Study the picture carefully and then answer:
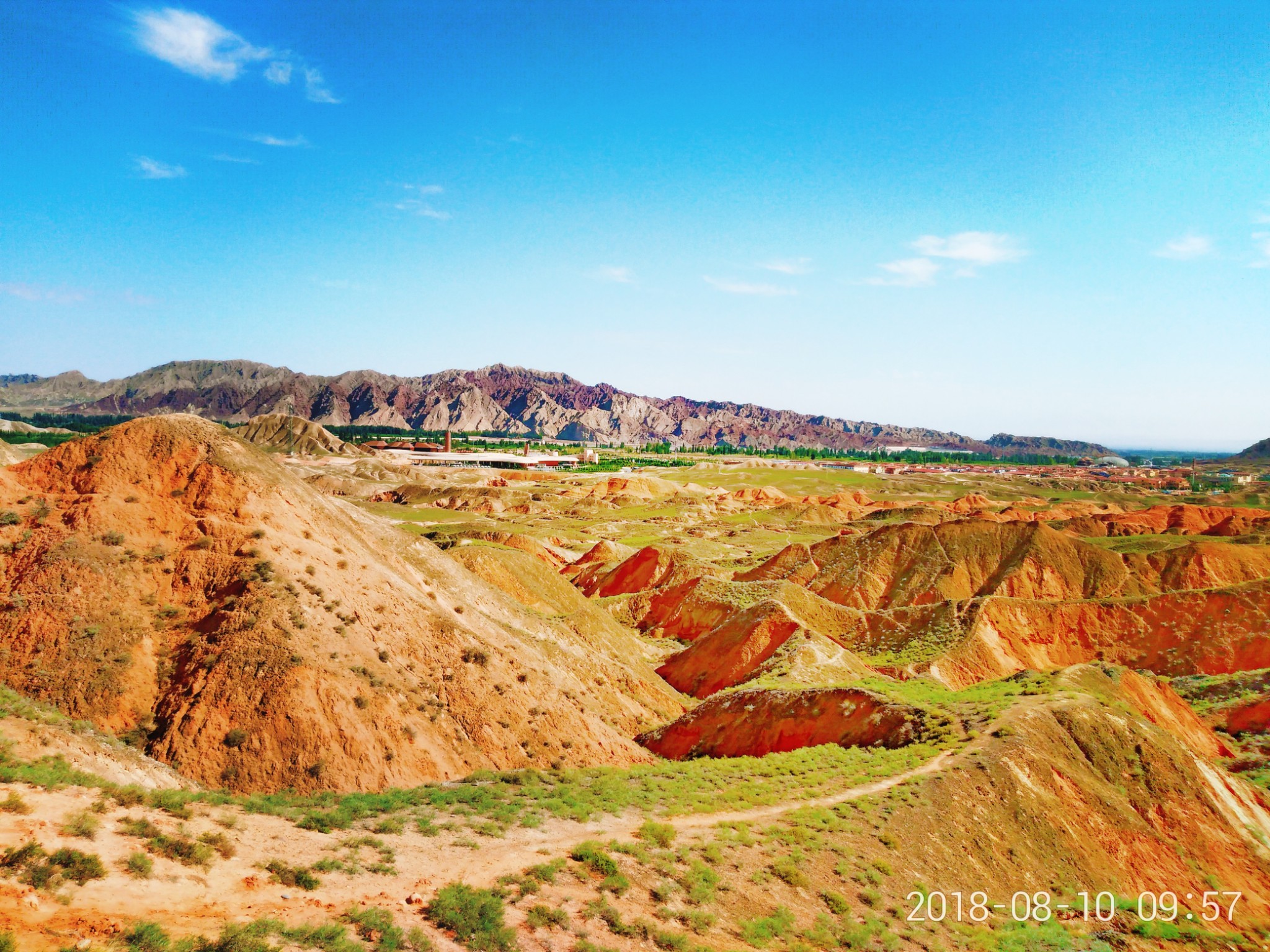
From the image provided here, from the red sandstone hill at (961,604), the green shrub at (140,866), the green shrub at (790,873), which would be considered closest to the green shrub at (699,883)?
the green shrub at (790,873)

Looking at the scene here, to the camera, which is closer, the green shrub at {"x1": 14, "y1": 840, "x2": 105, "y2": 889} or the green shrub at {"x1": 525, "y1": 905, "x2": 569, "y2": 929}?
the green shrub at {"x1": 14, "y1": 840, "x2": 105, "y2": 889}

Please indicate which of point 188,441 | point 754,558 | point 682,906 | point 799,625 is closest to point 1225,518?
point 754,558

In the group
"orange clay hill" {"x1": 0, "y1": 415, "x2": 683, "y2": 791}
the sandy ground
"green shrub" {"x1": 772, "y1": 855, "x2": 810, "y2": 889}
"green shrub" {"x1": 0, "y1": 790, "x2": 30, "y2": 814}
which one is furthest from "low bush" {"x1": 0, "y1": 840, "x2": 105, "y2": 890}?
"green shrub" {"x1": 772, "y1": 855, "x2": 810, "y2": 889}

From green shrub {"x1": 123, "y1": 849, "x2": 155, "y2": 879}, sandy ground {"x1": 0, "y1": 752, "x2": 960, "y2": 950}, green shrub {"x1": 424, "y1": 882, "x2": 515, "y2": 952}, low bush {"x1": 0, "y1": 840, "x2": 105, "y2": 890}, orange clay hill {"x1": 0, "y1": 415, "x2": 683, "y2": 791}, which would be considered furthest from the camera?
orange clay hill {"x1": 0, "y1": 415, "x2": 683, "y2": 791}

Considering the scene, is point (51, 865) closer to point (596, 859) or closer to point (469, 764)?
point (596, 859)

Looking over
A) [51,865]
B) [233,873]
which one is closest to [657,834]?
[233,873]

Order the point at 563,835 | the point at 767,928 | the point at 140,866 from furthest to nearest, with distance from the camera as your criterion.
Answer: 1. the point at 563,835
2. the point at 767,928
3. the point at 140,866

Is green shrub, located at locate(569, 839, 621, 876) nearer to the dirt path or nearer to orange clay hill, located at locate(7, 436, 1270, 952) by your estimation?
orange clay hill, located at locate(7, 436, 1270, 952)
